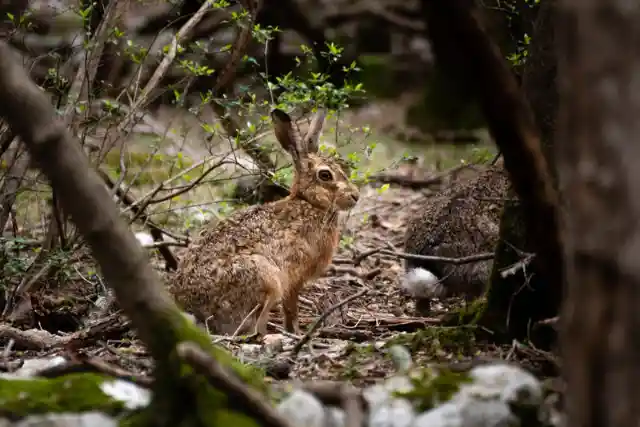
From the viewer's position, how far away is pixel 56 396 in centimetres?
342

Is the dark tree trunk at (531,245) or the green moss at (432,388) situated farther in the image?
the dark tree trunk at (531,245)

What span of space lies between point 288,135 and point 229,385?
3.60 meters

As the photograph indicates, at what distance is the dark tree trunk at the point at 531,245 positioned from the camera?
434 cm

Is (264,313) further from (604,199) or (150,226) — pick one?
(604,199)

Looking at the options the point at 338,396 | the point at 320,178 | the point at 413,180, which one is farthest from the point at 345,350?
the point at 413,180

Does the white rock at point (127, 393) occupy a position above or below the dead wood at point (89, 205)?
below

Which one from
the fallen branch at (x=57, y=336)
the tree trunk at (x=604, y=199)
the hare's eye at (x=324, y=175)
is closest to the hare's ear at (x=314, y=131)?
the hare's eye at (x=324, y=175)

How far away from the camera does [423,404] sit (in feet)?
11.0

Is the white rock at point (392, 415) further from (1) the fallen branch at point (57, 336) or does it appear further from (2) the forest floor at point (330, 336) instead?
(1) the fallen branch at point (57, 336)

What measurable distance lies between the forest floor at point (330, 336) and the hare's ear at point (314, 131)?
96 centimetres

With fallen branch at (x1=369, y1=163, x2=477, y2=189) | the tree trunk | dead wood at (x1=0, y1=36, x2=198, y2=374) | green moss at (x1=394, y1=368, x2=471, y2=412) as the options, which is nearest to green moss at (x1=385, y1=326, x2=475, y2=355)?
green moss at (x1=394, y1=368, x2=471, y2=412)

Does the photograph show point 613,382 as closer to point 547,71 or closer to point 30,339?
point 547,71

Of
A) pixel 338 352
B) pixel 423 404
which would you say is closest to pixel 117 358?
pixel 338 352

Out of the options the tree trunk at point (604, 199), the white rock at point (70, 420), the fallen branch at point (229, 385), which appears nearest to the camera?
the tree trunk at point (604, 199)
